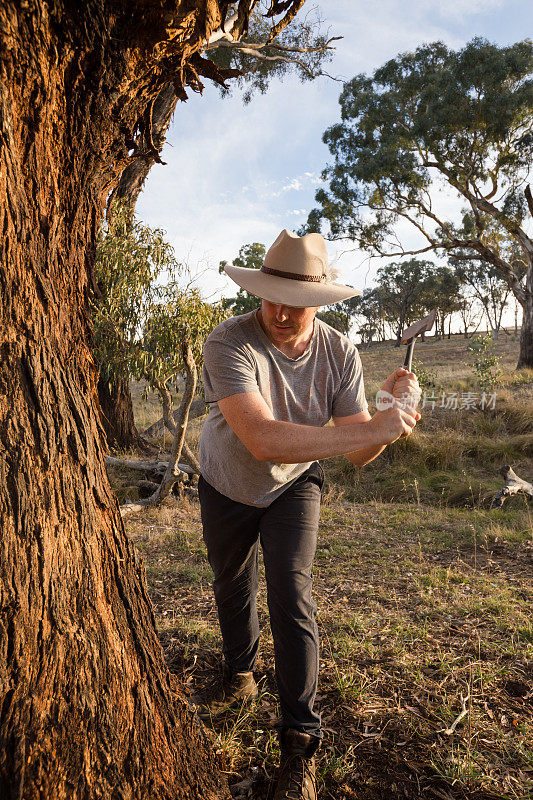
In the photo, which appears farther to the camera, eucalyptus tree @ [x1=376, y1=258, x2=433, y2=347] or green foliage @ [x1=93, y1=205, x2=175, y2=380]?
eucalyptus tree @ [x1=376, y1=258, x2=433, y2=347]

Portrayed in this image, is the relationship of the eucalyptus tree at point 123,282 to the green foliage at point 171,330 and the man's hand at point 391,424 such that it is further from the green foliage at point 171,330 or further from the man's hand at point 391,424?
the man's hand at point 391,424

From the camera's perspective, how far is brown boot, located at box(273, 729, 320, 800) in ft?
6.33

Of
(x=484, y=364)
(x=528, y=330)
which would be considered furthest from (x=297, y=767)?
(x=528, y=330)

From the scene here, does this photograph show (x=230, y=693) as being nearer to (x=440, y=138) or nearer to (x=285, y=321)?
(x=285, y=321)

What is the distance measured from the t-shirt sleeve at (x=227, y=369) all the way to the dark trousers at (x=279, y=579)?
0.51 meters

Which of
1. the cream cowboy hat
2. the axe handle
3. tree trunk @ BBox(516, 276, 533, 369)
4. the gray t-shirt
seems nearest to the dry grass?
the gray t-shirt

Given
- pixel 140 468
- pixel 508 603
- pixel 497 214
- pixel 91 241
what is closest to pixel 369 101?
pixel 497 214

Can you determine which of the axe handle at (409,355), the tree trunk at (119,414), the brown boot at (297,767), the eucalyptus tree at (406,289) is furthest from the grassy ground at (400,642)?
the eucalyptus tree at (406,289)

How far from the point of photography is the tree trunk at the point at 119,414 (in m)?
9.60

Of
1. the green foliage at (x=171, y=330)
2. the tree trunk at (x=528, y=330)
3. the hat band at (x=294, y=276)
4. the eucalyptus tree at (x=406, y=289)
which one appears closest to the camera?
the hat band at (x=294, y=276)

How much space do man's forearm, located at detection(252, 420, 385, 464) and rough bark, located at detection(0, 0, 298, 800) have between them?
56 cm

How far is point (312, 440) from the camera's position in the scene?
6.17 ft

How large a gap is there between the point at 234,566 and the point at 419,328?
1258 mm

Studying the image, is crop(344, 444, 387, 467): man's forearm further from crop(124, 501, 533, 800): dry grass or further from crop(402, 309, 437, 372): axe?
crop(124, 501, 533, 800): dry grass
